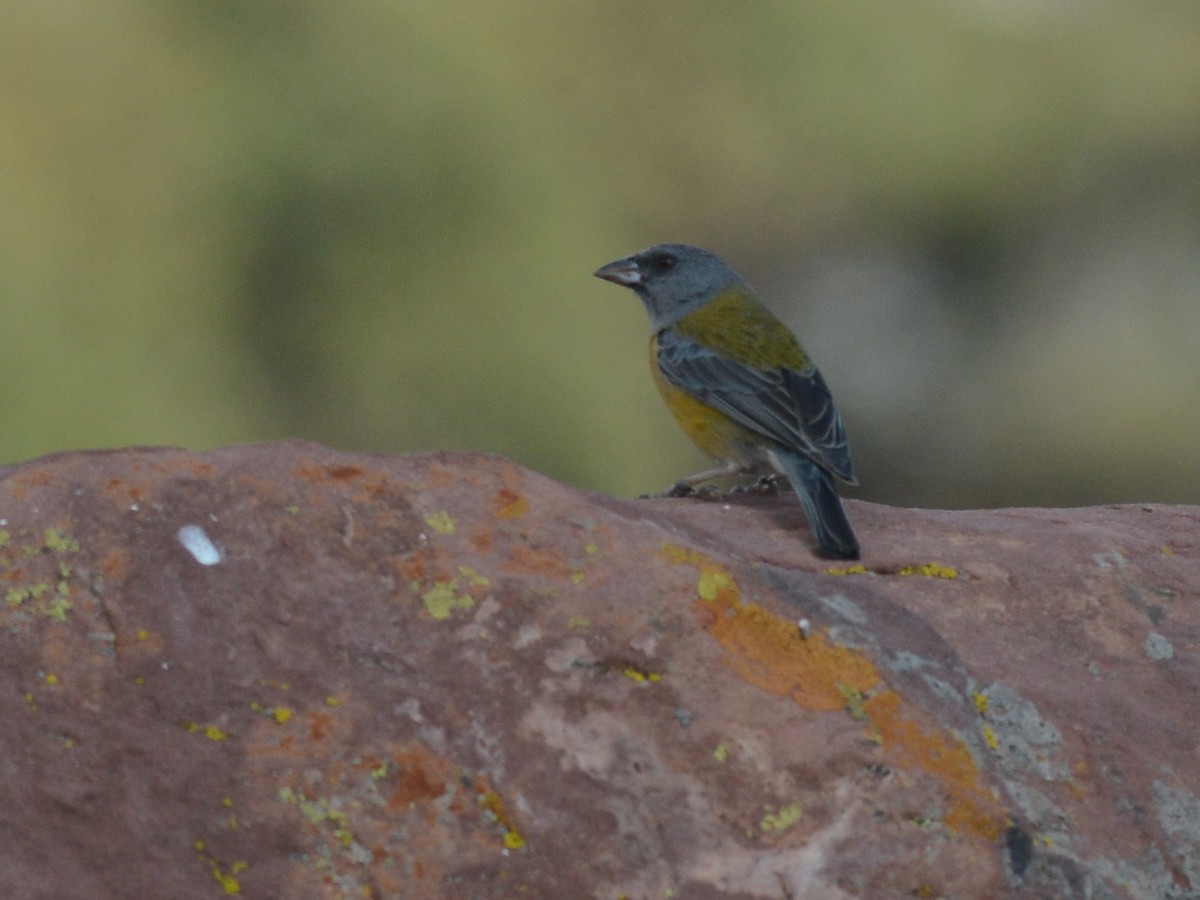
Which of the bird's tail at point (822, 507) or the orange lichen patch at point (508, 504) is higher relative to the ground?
the orange lichen patch at point (508, 504)

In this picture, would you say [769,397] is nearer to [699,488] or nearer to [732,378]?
[732,378]

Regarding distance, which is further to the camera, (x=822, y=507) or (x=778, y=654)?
(x=822, y=507)

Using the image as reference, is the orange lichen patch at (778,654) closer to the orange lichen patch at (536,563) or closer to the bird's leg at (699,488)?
the orange lichen patch at (536,563)

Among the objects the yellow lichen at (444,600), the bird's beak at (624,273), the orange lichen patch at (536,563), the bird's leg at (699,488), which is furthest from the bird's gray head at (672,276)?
the yellow lichen at (444,600)

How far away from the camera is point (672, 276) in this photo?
5594 millimetres

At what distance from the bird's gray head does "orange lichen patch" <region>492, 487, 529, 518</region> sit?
8.66 feet

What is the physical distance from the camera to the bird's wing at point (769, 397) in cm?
442

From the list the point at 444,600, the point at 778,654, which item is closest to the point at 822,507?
the point at 778,654

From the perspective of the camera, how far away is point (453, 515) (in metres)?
2.83

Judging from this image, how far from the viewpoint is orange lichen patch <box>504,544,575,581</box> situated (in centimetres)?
274

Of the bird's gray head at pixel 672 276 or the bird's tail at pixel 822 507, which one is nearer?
the bird's tail at pixel 822 507

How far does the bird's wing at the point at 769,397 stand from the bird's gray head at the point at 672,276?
0.40 metres

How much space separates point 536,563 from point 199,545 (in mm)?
571

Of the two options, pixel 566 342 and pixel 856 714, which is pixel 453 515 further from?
pixel 566 342
